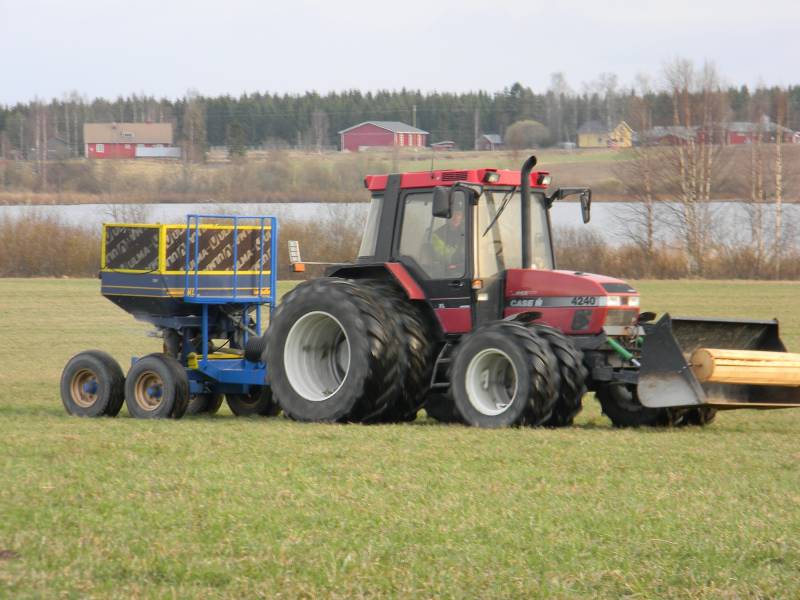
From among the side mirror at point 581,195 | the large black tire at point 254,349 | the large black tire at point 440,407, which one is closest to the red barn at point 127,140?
the large black tire at point 254,349

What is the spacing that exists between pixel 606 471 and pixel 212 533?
303 cm

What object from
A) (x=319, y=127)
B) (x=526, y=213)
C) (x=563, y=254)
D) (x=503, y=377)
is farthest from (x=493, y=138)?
(x=503, y=377)

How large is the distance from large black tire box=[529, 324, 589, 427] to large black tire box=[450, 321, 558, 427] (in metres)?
0.11

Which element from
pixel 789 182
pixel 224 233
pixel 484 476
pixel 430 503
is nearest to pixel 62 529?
pixel 430 503

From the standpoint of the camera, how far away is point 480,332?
11.8m

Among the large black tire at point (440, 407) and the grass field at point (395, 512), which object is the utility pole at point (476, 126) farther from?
the grass field at point (395, 512)

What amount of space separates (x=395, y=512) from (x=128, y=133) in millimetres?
86895

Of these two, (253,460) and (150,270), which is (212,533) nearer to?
(253,460)

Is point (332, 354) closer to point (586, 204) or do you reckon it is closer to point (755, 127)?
point (586, 204)

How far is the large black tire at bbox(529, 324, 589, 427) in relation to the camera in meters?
11.4

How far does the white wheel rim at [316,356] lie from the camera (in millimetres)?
12875

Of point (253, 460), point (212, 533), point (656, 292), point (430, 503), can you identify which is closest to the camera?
point (212, 533)

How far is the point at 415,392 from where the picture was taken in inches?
487

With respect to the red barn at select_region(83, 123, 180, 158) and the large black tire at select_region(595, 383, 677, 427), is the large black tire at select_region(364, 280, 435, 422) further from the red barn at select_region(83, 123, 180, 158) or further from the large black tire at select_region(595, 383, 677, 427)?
the red barn at select_region(83, 123, 180, 158)
